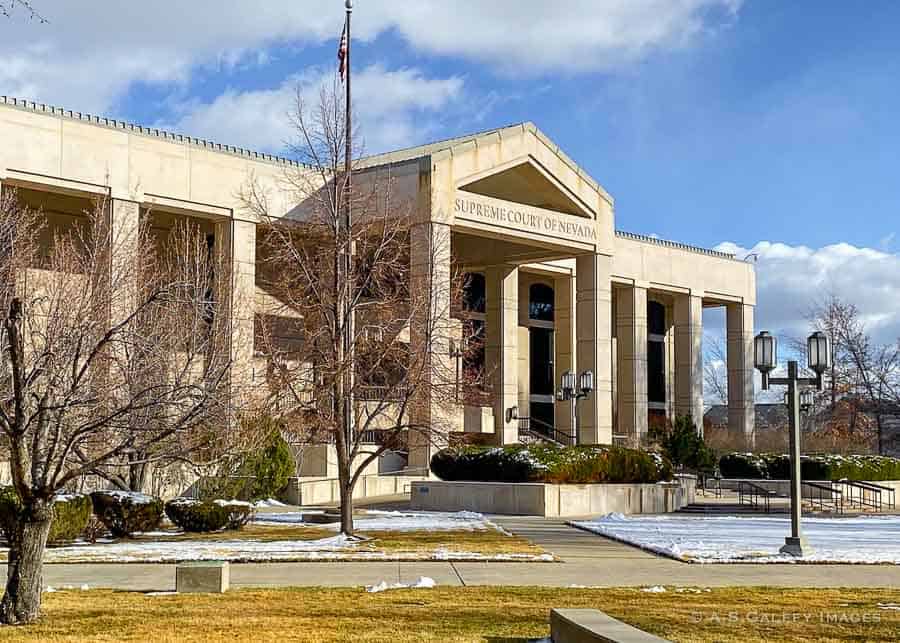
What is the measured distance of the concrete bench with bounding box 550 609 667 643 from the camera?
Result: 9.03 meters

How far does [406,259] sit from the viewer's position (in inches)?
1650

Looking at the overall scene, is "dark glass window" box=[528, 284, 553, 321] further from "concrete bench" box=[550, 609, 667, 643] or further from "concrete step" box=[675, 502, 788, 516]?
"concrete bench" box=[550, 609, 667, 643]

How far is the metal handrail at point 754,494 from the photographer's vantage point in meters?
34.0

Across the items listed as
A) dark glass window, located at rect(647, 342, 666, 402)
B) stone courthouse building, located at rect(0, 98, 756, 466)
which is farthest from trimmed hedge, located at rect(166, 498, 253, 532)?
→ dark glass window, located at rect(647, 342, 666, 402)

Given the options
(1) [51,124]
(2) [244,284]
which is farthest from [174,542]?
(1) [51,124]

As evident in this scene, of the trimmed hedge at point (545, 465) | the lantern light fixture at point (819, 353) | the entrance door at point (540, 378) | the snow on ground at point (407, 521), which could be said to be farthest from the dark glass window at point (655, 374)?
the lantern light fixture at point (819, 353)

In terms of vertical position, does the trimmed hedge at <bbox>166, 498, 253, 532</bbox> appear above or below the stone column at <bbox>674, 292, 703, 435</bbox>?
below

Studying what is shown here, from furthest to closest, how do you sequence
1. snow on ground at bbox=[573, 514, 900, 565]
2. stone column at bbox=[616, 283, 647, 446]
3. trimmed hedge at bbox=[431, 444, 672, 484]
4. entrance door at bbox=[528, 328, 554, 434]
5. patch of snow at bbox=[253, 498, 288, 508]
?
entrance door at bbox=[528, 328, 554, 434], stone column at bbox=[616, 283, 647, 446], patch of snow at bbox=[253, 498, 288, 508], trimmed hedge at bbox=[431, 444, 672, 484], snow on ground at bbox=[573, 514, 900, 565]

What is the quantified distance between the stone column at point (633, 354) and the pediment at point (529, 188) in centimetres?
1227

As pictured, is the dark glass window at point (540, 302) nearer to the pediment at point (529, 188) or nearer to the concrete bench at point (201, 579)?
the pediment at point (529, 188)

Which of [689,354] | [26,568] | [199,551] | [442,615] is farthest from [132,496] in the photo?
[689,354]

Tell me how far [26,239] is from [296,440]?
8.06 meters

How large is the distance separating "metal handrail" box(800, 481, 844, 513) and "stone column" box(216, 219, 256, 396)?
1647 centimetres

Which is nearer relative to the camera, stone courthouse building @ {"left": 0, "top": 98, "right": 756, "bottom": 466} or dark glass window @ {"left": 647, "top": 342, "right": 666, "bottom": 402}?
stone courthouse building @ {"left": 0, "top": 98, "right": 756, "bottom": 466}
